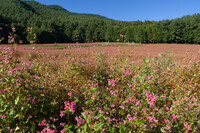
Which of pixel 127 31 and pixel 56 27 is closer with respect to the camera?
pixel 127 31

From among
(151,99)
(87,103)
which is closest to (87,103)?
(87,103)

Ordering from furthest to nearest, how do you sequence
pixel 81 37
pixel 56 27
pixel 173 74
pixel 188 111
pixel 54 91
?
pixel 56 27
pixel 81 37
pixel 173 74
pixel 54 91
pixel 188 111

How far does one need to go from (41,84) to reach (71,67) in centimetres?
142

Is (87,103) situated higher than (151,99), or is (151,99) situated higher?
(151,99)

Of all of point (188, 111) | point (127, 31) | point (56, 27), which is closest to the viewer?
point (188, 111)

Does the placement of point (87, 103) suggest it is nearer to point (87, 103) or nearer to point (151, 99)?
point (87, 103)

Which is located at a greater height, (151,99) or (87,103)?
(151,99)

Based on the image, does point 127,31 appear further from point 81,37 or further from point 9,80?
point 9,80

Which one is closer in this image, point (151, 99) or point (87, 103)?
point (151, 99)

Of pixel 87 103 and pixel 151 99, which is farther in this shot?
pixel 87 103

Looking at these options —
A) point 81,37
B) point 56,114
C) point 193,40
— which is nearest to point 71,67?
point 56,114

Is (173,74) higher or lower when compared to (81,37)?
lower

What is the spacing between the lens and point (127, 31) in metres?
62.7

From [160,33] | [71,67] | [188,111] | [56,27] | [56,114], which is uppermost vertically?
[56,27]
